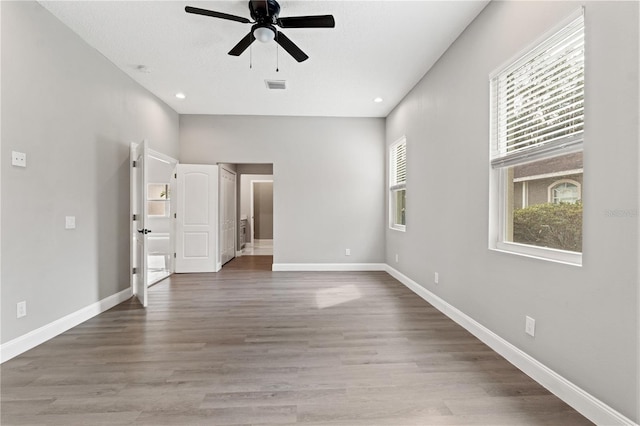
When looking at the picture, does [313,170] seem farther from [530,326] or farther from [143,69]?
[530,326]

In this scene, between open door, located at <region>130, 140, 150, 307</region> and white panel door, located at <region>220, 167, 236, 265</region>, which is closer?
open door, located at <region>130, 140, 150, 307</region>

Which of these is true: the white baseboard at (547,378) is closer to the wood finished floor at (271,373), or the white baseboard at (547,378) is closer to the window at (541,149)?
the wood finished floor at (271,373)

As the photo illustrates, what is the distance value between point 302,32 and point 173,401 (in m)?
3.28

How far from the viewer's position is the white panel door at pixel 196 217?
18.8 feet

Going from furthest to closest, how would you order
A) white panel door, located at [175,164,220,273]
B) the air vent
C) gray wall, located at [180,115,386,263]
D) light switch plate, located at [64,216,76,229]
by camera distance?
gray wall, located at [180,115,386,263] < white panel door, located at [175,164,220,273] < the air vent < light switch plate, located at [64,216,76,229]

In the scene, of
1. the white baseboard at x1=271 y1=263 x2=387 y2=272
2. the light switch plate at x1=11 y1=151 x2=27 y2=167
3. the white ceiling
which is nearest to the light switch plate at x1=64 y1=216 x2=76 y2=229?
the light switch plate at x1=11 y1=151 x2=27 y2=167

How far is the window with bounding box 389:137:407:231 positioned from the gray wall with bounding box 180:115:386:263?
14.0 inches

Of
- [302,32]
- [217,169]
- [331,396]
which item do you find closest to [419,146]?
[302,32]

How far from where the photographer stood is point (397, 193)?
18.1 ft

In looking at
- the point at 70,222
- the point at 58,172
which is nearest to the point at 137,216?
the point at 70,222

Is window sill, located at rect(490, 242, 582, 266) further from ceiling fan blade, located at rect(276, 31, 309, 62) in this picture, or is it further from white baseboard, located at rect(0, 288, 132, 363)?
white baseboard, located at rect(0, 288, 132, 363)

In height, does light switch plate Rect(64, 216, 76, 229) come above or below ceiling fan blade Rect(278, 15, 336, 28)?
below

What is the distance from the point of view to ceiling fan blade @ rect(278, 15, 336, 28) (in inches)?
96.5

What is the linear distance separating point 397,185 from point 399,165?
36cm
